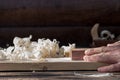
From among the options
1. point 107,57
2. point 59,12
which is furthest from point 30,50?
point 59,12

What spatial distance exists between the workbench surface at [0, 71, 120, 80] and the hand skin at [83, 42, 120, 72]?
3 cm

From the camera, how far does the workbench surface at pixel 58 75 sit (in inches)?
51.7

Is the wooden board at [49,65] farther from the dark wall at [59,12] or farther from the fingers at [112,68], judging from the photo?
the dark wall at [59,12]

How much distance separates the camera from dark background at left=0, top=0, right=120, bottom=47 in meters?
3.90

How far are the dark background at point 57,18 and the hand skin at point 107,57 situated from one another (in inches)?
95.1

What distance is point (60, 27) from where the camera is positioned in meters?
3.96

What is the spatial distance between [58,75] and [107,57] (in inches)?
6.3

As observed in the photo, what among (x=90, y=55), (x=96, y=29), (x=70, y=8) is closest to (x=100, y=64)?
(x=90, y=55)

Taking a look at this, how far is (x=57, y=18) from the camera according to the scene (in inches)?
156

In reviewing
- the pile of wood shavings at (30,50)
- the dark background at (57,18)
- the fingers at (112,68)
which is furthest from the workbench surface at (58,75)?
the dark background at (57,18)

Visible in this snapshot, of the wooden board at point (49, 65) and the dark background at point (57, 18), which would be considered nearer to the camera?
the wooden board at point (49, 65)

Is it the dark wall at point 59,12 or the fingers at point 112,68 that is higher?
the dark wall at point 59,12

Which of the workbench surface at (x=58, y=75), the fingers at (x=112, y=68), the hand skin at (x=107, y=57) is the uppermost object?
the hand skin at (x=107, y=57)

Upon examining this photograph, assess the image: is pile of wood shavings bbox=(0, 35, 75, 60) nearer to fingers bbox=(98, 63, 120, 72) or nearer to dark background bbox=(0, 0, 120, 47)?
fingers bbox=(98, 63, 120, 72)
